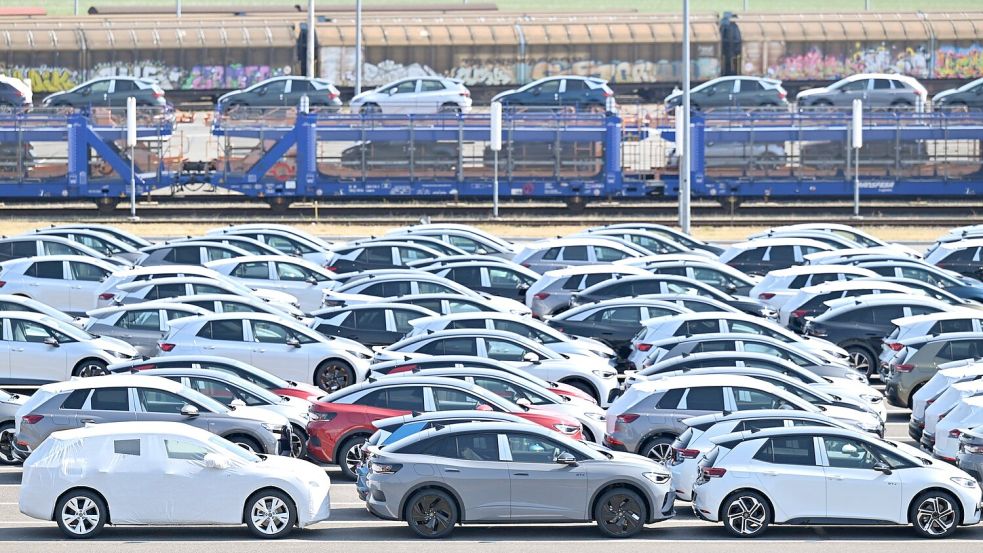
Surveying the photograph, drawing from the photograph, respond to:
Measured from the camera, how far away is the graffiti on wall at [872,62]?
217ft

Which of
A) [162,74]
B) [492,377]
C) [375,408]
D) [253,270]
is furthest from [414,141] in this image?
[375,408]

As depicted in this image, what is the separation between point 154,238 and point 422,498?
25092 mm


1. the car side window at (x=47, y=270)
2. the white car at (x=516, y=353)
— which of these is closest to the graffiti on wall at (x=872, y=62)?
the car side window at (x=47, y=270)

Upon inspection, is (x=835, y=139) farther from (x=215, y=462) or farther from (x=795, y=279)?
(x=215, y=462)

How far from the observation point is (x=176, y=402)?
741 inches

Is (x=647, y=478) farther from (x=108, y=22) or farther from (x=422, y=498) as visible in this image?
(x=108, y=22)

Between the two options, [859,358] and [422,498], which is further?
[859,358]

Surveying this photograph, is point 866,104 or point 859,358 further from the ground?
point 866,104

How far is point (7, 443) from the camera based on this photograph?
19688mm

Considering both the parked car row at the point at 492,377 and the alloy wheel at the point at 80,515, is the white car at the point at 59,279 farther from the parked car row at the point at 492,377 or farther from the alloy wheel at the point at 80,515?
A: the alloy wheel at the point at 80,515

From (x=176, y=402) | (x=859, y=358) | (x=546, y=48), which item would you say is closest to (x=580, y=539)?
(x=176, y=402)

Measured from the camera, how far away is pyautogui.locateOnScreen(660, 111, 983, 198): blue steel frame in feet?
154

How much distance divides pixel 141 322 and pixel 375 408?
690 centimetres

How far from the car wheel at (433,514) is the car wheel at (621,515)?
142cm
